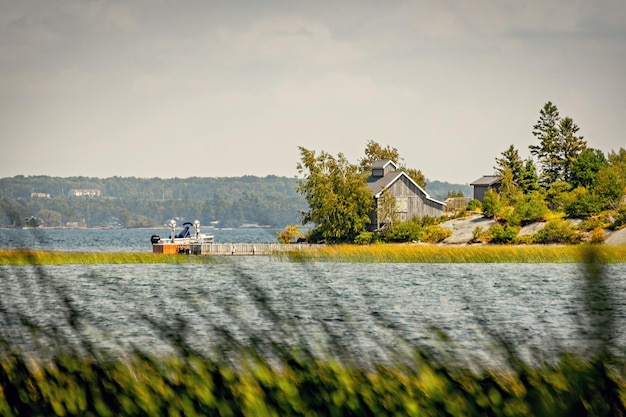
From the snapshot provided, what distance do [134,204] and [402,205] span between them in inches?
1269

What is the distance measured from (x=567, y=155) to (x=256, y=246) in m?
42.4

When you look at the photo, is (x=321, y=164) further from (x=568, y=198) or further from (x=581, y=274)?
(x=581, y=274)

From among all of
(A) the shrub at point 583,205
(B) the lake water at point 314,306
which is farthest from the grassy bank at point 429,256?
(A) the shrub at point 583,205

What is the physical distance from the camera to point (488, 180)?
85688mm

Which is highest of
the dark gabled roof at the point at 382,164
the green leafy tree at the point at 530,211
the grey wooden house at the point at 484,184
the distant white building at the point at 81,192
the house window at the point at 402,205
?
the dark gabled roof at the point at 382,164

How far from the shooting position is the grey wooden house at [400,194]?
259ft

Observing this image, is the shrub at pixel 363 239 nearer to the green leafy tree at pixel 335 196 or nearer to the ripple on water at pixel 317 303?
the green leafy tree at pixel 335 196

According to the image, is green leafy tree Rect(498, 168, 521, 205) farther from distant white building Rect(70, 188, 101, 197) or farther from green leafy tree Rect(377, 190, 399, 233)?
distant white building Rect(70, 188, 101, 197)

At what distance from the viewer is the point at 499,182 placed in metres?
84.5

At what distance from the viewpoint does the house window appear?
8000cm

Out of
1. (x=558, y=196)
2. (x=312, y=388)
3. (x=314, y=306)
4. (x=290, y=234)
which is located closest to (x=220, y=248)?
(x=290, y=234)

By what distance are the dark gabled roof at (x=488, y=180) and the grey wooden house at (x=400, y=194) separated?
4.66 meters

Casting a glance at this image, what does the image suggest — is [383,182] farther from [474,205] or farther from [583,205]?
[583,205]

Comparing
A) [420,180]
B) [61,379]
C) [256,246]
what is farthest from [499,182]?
[61,379]
